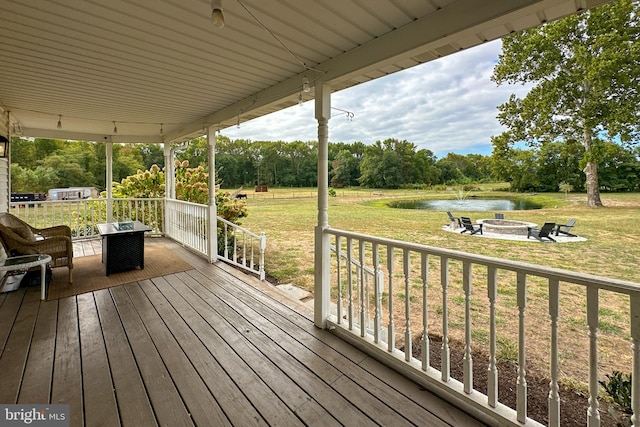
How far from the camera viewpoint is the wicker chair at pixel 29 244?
11.6 feet

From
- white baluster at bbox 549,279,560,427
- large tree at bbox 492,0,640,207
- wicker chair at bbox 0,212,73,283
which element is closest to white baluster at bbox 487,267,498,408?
white baluster at bbox 549,279,560,427

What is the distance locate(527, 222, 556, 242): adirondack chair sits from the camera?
31.7 feet

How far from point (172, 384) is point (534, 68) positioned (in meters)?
11.7

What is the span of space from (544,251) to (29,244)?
11.5m

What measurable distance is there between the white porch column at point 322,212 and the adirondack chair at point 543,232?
10091mm

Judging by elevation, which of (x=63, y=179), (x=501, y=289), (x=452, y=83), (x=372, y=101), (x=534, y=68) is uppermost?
(x=372, y=101)

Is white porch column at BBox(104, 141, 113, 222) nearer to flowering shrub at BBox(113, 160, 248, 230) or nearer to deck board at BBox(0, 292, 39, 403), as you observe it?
flowering shrub at BBox(113, 160, 248, 230)

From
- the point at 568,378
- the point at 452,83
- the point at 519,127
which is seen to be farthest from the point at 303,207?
the point at 568,378

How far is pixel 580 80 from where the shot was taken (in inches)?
302

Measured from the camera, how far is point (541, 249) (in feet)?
29.1

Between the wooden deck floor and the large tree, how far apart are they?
284 inches

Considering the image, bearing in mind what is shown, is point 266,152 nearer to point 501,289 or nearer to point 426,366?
point 501,289

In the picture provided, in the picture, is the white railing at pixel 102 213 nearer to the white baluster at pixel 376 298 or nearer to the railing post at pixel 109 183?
the railing post at pixel 109 183

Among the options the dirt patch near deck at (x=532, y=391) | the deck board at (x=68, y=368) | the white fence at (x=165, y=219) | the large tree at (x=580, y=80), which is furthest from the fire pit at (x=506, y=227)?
the deck board at (x=68, y=368)
